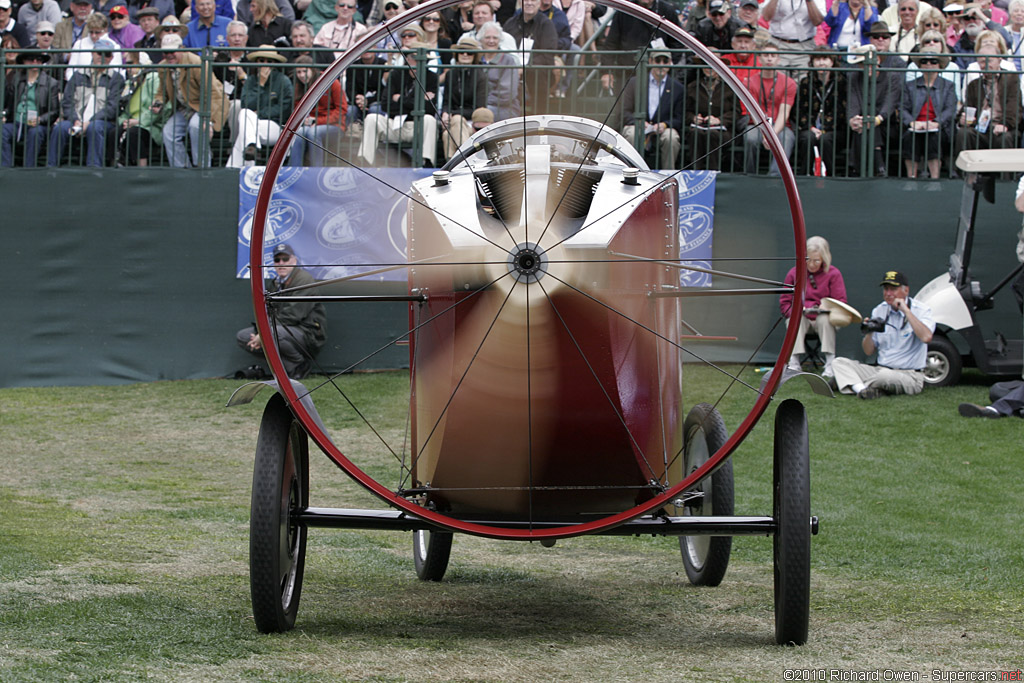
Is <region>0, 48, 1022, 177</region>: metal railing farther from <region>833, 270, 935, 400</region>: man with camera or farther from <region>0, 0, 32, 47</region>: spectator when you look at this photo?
<region>833, 270, 935, 400</region>: man with camera

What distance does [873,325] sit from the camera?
492 inches

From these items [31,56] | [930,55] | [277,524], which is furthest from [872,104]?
[277,524]

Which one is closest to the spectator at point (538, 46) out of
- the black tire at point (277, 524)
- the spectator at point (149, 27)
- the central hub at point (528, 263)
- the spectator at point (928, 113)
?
the spectator at point (928, 113)

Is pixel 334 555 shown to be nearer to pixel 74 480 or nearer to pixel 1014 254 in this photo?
pixel 74 480

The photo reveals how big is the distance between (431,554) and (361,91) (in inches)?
346

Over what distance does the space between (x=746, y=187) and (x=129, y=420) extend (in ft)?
22.7

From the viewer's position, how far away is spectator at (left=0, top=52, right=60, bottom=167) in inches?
556

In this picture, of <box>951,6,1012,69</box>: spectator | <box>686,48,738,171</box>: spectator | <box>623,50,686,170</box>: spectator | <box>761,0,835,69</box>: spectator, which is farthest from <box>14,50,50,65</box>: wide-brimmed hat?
<box>951,6,1012,69</box>: spectator

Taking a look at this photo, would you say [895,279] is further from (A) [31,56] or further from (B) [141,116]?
(A) [31,56]

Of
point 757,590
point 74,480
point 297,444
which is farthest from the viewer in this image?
point 74,480

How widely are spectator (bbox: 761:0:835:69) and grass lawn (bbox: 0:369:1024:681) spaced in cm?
522

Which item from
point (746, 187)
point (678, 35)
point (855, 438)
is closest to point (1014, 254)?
point (746, 187)

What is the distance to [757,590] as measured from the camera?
634 centimetres

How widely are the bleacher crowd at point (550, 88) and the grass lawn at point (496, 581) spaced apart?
3.50 meters
